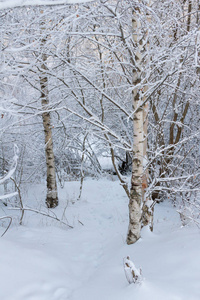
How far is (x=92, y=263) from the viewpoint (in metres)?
4.18

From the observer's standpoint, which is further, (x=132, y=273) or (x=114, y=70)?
(x=114, y=70)

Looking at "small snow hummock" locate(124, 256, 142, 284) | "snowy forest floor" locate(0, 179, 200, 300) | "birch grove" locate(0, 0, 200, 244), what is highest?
"birch grove" locate(0, 0, 200, 244)

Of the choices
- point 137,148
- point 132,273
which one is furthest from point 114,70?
point 132,273

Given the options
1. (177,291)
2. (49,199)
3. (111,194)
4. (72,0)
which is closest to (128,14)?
(72,0)

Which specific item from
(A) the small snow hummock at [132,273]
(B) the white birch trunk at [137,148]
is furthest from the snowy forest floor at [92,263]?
(B) the white birch trunk at [137,148]

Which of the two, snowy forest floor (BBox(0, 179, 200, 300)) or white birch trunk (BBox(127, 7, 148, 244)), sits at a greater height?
white birch trunk (BBox(127, 7, 148, 244))

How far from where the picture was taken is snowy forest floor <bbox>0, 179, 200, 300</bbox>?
2.44 m

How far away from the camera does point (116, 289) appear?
2578mm

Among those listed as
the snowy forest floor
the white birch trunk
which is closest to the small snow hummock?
the snowy forest floor

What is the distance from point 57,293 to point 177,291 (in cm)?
144

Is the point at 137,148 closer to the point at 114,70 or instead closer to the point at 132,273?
the point at 114,70

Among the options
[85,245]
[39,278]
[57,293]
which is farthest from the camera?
[85,245]

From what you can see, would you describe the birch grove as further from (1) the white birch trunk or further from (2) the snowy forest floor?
(2) the snowy forest floor

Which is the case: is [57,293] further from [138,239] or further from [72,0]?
[72,0]
